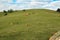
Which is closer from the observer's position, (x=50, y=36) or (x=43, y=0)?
(x=50, y=36)

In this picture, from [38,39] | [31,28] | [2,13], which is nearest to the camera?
[38,39]

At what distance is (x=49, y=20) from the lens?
4.02 meters

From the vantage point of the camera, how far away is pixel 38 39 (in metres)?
2.99

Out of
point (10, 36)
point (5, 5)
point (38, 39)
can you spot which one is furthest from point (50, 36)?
point (5, 5)

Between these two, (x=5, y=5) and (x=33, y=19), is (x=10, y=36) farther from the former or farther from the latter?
(x=5, y=5)

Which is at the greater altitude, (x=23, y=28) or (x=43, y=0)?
(x=43, y=0)

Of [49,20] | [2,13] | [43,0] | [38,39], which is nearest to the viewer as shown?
[38,39]

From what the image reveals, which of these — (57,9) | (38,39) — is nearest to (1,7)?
(57,9)

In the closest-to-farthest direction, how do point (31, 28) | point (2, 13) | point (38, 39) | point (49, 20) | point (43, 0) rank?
1. point (38, 39)
2. point (31, 28)
3. point (49, 20)
4. point (43, 0)
5. point (2, 13)

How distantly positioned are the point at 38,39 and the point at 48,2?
2361 mm

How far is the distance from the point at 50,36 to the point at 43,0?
2.18 metres

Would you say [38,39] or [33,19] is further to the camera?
[33,19]

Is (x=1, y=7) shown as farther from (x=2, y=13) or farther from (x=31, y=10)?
(x=31, y=10)

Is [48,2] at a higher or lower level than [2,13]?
higher
